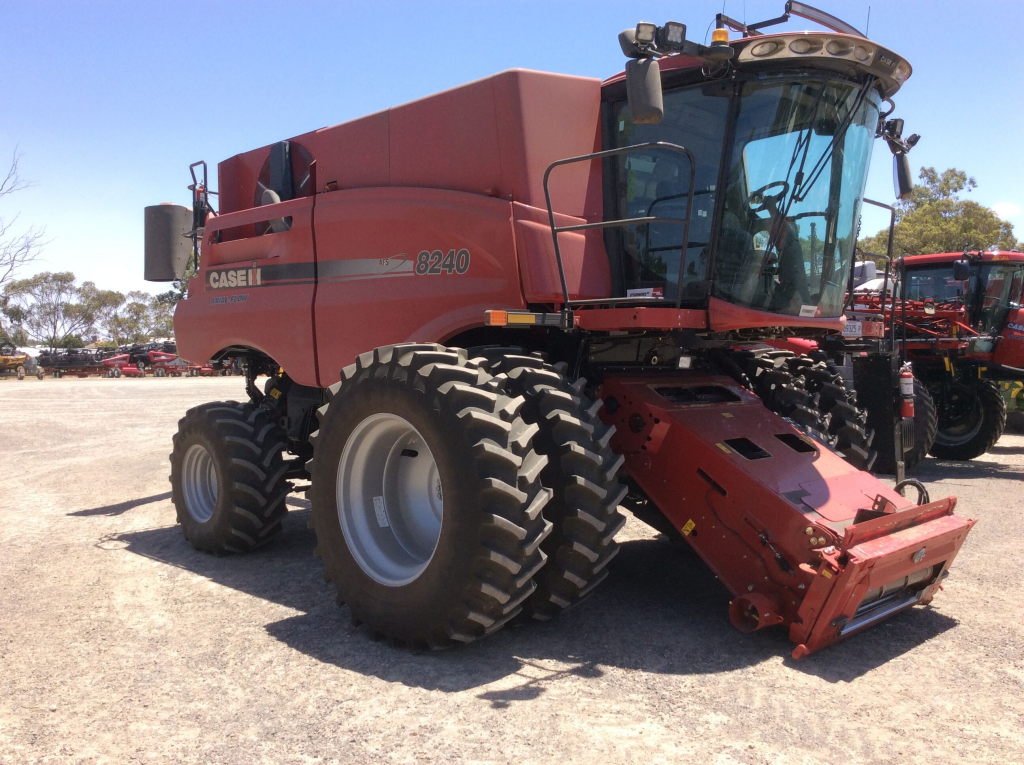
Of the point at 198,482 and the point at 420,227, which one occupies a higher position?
the point at 420,227

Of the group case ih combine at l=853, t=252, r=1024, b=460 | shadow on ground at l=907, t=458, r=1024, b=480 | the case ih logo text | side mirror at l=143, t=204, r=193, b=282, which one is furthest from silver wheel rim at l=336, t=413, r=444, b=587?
case ih combine at l=853, t=252, r=1024, b=460

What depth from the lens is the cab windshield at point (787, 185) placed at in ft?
15.4

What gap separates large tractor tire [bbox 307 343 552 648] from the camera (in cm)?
385

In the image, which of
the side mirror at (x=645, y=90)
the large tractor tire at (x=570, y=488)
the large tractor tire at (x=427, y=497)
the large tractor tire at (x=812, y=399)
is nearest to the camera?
the large tractor tire at (x=427, y=497)

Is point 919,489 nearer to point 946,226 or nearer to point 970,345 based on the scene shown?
point 970,345

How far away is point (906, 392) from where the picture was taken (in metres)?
5.84

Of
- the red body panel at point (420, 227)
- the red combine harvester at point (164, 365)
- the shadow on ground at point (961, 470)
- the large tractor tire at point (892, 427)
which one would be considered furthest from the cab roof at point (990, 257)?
the red combine harvester at point (164, 365)

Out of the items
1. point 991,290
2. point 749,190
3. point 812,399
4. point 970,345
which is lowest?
point 812,399

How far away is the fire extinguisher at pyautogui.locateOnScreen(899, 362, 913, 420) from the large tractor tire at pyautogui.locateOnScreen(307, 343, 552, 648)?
310 centimetres

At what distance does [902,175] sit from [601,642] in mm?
3695

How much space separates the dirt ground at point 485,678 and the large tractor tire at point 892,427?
2722 mm

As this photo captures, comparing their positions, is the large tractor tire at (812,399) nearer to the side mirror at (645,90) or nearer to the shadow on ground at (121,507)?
the side mirror at (645,90)

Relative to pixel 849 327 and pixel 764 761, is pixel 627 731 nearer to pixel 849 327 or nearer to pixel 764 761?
pixel 764 761

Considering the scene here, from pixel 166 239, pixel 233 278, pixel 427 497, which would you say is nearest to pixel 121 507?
pixel 166 239
